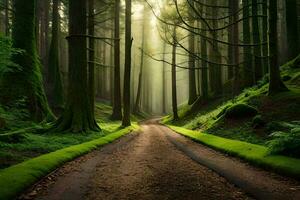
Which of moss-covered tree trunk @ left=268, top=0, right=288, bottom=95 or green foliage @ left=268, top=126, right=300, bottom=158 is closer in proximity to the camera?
green foliage @ left=268, top=126, right=300, bottom=158

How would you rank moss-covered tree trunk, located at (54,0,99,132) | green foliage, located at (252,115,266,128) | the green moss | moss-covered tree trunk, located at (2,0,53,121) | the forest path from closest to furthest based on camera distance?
→ the forest path < green foliage, located at (252,115,266,128) < moss-covered tree trunk, located at (2,0,53,121) < moss-covered tree trunk, located at (54,0,99,132) < the green moss

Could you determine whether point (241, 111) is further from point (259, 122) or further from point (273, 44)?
point (273, 44)

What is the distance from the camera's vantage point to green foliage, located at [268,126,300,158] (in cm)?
944

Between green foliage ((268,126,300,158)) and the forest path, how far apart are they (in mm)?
944

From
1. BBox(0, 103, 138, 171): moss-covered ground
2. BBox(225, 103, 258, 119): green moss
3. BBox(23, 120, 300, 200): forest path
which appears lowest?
BBox(23, 120, 300, 200): forest path

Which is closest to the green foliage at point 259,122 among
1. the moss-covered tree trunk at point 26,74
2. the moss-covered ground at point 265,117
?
the moss-covered ground at point 265,117

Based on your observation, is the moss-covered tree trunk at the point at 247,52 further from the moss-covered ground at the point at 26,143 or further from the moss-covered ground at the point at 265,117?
the moss-covered ground at the point at 26,143

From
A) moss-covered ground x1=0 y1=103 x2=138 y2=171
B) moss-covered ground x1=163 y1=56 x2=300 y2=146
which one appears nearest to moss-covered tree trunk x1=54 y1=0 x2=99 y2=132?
moss-covered ground x1=0 y1=103 x2=138 y2=171

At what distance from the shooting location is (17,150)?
11078mm

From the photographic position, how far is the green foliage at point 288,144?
9441 mm

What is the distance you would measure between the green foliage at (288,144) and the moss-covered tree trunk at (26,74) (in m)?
11.1

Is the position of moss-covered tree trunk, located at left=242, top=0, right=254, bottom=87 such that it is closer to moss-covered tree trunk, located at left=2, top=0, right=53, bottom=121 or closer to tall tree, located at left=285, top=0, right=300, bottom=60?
tall tree, located at left=285, top=0, right=300, bottom=60

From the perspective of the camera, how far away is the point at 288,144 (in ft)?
31.9

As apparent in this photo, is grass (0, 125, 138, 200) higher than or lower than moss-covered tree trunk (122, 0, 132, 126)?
lower
